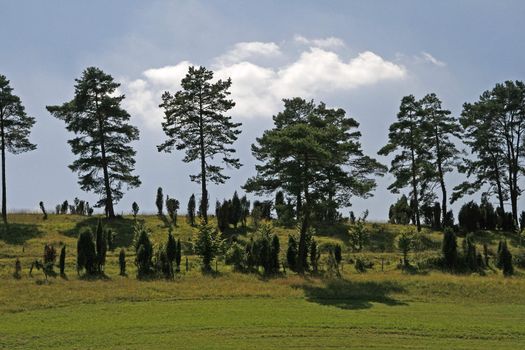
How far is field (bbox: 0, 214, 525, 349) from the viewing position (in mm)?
18062

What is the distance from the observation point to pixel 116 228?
141ft

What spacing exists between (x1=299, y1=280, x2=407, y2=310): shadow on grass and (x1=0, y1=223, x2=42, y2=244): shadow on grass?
2067 cm

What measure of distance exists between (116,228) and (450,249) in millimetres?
23723

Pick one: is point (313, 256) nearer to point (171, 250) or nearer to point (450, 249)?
point (450, 249)

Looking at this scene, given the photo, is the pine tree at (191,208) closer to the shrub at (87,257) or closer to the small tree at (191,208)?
the small tree at (191,208)

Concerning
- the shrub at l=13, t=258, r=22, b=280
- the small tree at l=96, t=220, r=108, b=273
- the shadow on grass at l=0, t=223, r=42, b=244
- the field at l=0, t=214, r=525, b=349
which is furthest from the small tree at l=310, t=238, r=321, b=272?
the shadow on grass at l=0, t=223, r=42, b=244

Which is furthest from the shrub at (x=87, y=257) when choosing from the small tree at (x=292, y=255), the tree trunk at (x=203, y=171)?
the tree trunk at (x=203, y=171)

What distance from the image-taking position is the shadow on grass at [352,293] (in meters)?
25.0

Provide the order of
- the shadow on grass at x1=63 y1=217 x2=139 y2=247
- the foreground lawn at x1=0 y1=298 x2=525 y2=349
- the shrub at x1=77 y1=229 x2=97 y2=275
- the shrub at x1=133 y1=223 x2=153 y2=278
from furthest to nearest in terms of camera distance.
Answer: the shadow on grass at x1=63 y1=217 x2=139 y2=247 < the shrub at x1=133 y1=223 x2=153 y2=278 < the shrub at x1=77 y1=229 x2=97 y2=275 < the foreground lawn at x1=0 y1=298 x2=525 y2=349

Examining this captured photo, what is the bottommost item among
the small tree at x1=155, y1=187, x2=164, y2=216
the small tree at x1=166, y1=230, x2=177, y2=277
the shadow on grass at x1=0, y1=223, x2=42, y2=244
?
the small tree at x1=166, y1=230, x2=177, y2=277

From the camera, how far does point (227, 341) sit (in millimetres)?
17828

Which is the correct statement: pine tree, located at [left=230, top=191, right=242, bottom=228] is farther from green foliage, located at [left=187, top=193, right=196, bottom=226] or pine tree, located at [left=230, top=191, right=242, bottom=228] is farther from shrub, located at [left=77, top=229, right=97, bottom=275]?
shrub, located at [left=77, top=229, right=97, bottom=275]

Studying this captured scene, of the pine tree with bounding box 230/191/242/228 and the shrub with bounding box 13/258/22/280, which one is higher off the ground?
the pine tree with bounding box 230/191/242/228

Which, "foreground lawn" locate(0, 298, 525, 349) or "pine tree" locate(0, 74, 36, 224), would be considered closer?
"foreground lawn" locate(0, 298, 525, 349)
